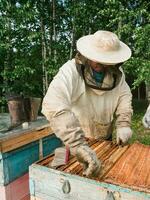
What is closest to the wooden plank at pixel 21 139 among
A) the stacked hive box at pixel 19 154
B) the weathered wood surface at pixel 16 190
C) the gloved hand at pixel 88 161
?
the stacked hive box at pixel 19 154

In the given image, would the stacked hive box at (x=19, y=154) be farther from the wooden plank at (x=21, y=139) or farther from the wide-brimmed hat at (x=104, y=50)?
the wide-brimmed hat at (x=104, y=50)

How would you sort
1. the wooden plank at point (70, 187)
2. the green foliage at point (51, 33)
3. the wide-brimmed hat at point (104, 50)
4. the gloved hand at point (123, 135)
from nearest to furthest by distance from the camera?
1. the wooden plank at point (70, 187)
2. the wide-brimmed hat at point (104, 50)
3. the gloved hand at point (123, 135)
4. the green foliage at point (51, 33)

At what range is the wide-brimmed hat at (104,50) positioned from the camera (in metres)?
1.99

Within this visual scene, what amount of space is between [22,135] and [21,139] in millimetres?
47

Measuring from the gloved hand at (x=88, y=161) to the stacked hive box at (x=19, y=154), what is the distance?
3.34 feet

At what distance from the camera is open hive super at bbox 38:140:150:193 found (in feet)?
5.12

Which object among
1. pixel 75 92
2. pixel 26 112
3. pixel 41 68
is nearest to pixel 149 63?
pixel 41 68

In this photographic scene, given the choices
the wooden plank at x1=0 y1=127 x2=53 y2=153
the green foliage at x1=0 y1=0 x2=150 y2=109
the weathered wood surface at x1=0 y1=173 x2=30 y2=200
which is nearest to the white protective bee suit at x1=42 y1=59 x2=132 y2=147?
the wooden plank at x1=0 y1=127 x2=53 y2=153

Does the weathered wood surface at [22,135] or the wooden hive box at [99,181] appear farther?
the weathered wood surface at [22,135]

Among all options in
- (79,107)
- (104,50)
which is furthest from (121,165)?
(104,50)

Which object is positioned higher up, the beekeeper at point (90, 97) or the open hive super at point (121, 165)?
the beekeeper at point (90, 97)

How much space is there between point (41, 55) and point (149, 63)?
4.10 meters

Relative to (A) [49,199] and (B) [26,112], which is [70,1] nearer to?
(B) [26,112]

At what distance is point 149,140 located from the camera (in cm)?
645
